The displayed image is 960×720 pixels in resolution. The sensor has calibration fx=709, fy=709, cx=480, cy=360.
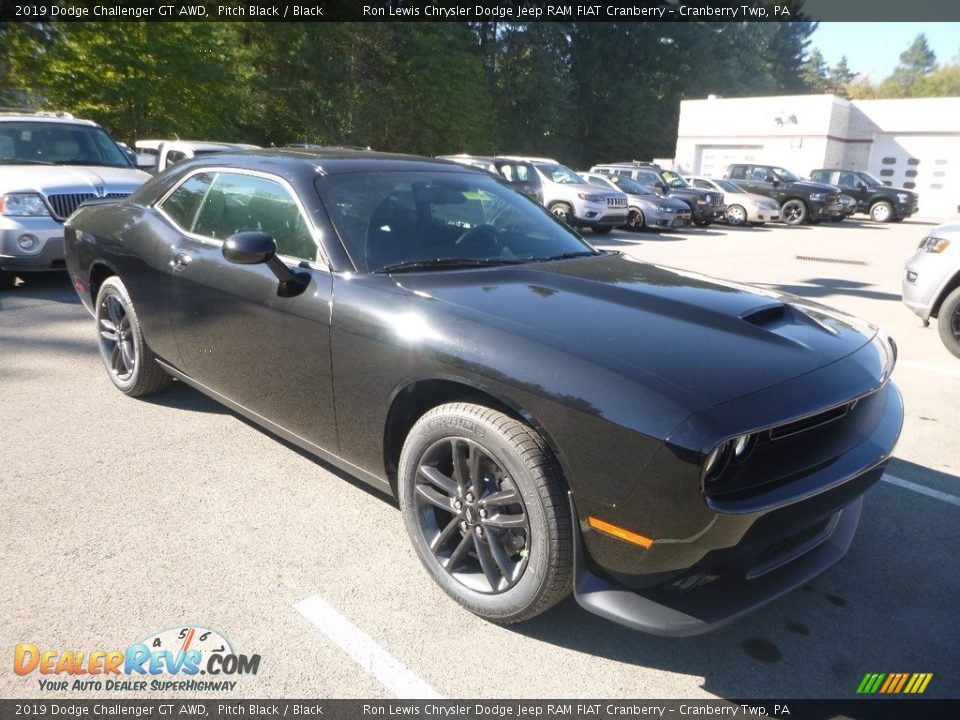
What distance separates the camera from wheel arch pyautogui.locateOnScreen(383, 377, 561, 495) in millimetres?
2262

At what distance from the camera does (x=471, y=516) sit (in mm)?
2496

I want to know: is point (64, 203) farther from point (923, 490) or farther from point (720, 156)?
point (720, 156)

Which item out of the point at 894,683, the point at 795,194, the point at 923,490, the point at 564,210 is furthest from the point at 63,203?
the point at 795,194

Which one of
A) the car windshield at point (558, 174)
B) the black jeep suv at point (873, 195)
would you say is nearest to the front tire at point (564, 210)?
the car windshield at point (558, 174)

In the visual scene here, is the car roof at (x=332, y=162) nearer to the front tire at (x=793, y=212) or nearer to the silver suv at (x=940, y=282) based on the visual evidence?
the silver suv at (x=940, y=282)

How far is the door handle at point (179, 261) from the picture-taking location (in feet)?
12.1

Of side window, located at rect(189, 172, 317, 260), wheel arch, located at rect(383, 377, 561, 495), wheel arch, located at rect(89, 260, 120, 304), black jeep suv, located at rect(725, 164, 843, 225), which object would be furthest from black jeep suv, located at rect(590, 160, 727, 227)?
wheel arch, located at rect(383, 377, 561, 495)

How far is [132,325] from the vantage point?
14.0 ft

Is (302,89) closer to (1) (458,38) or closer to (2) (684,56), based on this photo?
(1) (458,38)

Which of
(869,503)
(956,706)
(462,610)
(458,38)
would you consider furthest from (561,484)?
(458,38)

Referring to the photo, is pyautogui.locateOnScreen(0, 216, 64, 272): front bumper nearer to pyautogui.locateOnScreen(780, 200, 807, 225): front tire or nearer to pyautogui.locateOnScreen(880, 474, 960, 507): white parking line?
pyautogui.locateOnScreen(880, 474, 960, 507): white parking line

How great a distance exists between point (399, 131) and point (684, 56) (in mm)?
32412

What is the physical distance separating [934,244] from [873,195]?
21117 millimetres

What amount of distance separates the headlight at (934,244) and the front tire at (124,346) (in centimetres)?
633
